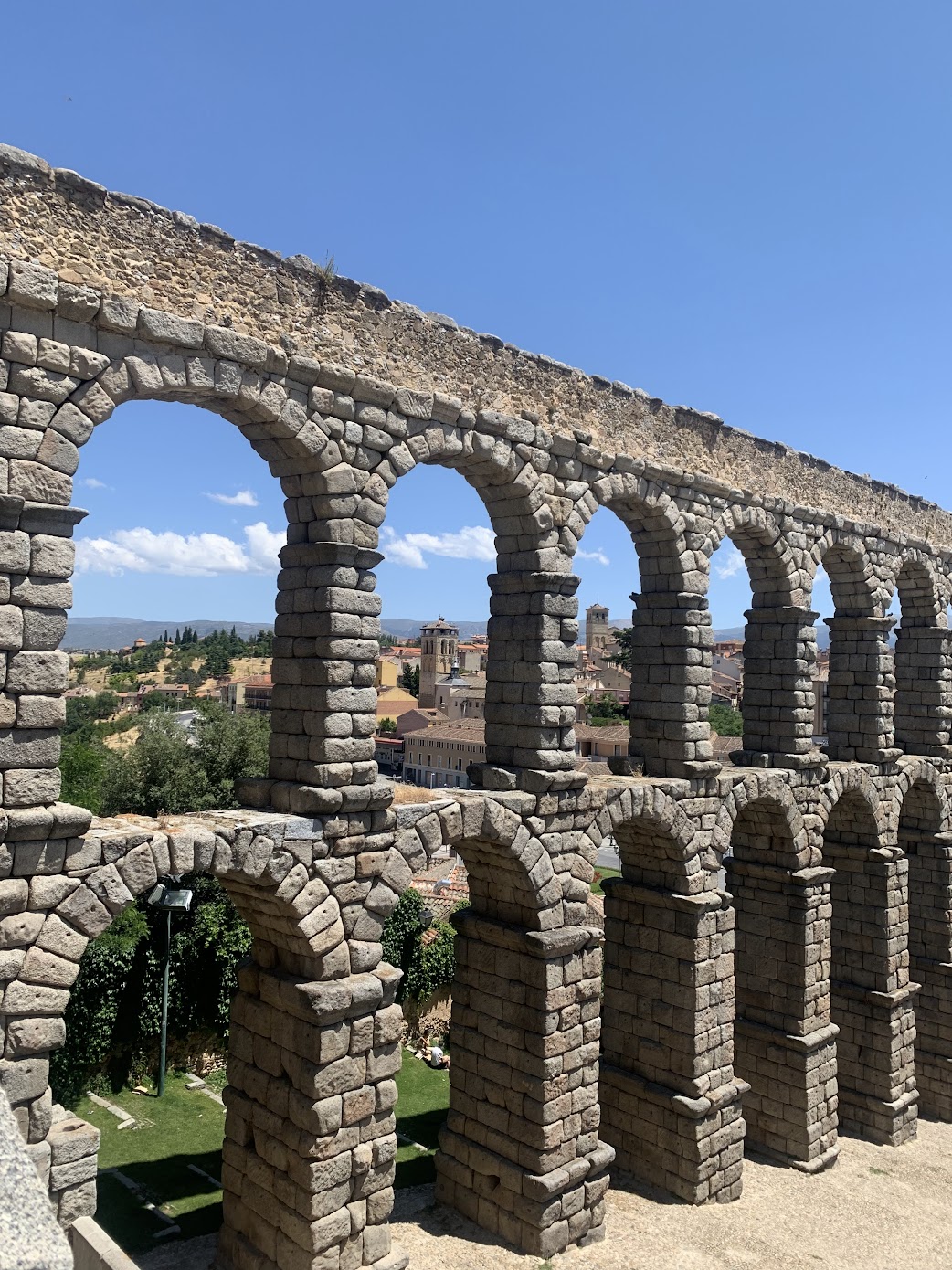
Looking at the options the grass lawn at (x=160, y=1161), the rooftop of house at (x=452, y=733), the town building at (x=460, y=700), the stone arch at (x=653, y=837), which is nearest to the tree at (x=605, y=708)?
the town building at (x=460, y=700)

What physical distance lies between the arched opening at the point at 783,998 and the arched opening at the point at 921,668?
17.6 feet

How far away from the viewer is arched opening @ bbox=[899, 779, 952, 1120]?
19.5 meters

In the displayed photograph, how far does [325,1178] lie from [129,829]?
417 centimetres

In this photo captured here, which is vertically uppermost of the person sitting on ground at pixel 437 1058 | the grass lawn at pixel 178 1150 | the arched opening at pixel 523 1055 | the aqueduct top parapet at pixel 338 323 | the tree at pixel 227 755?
the aqueduct top parapet at pixel 338 323

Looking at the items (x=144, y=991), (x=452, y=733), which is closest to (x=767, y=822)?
(x=144, y=991)

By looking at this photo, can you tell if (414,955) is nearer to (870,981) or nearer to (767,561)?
(870,981)

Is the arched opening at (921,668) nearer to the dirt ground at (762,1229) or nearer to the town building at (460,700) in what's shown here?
the dirt ground at (762,1229)

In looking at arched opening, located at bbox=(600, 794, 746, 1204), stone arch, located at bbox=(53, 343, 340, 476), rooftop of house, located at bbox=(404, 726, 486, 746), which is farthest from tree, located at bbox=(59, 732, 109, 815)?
rooftop of house, located at bbox=(404, 726, 486, 746)

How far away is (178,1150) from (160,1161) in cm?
57

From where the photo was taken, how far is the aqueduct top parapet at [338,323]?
338 inches

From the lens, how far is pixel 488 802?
11414 mm

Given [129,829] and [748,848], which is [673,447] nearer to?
[748,848]

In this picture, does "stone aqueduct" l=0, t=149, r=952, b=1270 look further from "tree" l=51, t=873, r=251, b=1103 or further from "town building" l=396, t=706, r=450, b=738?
"town building" l=396, t=706, r=450, b=738

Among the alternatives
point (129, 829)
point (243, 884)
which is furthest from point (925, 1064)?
point (129, 829)
